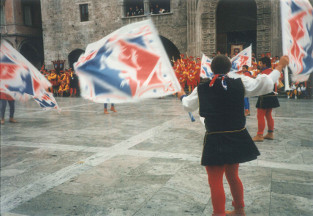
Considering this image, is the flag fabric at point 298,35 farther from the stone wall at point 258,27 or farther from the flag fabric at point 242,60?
the stone wall at point 258,27

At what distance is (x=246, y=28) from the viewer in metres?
18.8

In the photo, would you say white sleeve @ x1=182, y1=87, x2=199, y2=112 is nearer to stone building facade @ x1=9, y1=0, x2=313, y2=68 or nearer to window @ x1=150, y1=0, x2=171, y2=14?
stone building facade @ x1=9, y1=0, x2=313, y2=68

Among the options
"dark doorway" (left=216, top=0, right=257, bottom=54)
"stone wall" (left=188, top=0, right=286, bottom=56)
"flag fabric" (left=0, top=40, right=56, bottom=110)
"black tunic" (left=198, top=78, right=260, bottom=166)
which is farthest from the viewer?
"dark doorway" (left=216, top=0, right=257, bottom=54)

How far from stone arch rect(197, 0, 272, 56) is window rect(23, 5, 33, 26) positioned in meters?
15.8

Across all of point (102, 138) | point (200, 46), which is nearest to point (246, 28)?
point (200, 46)

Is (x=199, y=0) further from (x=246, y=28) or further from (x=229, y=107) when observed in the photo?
(x=229, y=107)

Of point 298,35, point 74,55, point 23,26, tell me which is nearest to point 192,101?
point 298,35

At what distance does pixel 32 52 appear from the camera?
28594mm

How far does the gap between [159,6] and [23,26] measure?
40.2ft

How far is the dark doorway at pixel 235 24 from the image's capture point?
18.6 meters

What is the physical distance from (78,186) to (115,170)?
70 centimetres

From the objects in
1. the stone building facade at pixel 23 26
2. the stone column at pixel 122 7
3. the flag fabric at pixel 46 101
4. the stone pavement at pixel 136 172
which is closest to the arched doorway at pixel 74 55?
the stone building facade at pixel 23 26

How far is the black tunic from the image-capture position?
8.36 feet

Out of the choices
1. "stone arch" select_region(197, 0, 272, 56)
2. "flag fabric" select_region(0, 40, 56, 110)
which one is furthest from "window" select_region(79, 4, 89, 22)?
"flag fabric" select_region(0, 40, 56, 110)
